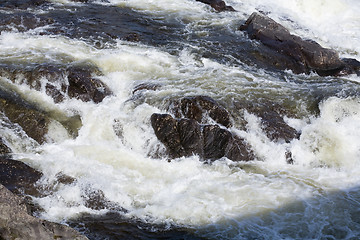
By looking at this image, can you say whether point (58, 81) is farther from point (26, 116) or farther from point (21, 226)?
point (21, 226)

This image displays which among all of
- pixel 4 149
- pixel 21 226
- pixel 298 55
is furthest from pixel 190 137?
pixel 298 55

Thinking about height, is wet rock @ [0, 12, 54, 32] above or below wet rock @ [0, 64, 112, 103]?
above

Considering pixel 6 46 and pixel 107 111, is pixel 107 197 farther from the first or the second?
pixel 6 46

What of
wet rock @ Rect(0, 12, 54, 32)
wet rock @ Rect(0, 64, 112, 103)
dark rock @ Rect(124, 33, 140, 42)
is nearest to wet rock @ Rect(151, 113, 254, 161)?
wet rock @ Rect(0, 64, 112, 103)

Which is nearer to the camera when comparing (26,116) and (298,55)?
(26,116)

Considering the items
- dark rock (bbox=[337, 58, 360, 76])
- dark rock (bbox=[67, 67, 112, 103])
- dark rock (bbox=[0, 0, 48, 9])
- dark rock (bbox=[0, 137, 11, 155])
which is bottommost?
dark rock (bbox=[0, 137, 11, 155])

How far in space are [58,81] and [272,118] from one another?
4.47m

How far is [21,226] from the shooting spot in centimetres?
423

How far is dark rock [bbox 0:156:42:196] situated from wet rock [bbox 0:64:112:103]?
85.9 inches

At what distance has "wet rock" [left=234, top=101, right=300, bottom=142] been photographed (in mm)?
8305

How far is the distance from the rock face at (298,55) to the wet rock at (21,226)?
8231mm

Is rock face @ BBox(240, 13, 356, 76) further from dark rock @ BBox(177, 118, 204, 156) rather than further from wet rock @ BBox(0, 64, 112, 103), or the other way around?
wet rock @ BBox(0, 64, 112, 103)

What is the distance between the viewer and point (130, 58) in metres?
10.3

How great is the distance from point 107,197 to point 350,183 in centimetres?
421
